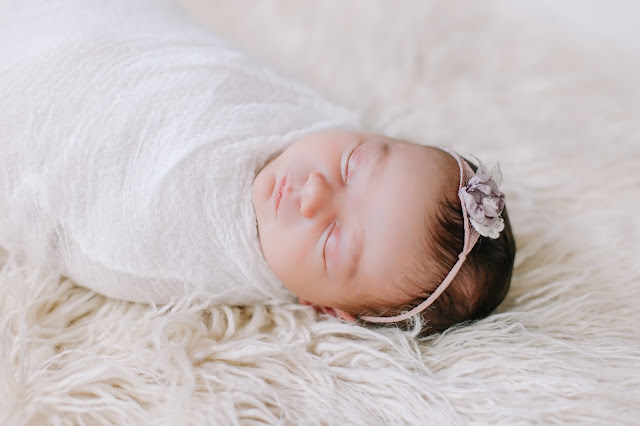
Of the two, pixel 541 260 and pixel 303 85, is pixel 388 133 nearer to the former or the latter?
pixel 303 85

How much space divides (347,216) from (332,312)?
209mm

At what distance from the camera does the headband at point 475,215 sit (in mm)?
925

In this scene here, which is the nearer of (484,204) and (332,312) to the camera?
(484,204)

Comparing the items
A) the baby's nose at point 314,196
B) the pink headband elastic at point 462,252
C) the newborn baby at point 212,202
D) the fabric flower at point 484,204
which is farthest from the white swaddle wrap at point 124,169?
the fabric flower at point 484,204

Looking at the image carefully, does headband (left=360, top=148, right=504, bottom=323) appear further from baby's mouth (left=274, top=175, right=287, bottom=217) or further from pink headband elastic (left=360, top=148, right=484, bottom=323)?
baby's mouth (left=274, top=175, right=287, bottom=217)

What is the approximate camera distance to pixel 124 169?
1.01 m

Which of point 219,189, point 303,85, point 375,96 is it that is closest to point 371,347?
point 219,189

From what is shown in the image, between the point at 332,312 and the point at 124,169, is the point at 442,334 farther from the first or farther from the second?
the point at 124,169

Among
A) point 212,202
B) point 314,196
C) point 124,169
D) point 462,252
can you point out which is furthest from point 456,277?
point 124,169

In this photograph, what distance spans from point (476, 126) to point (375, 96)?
10.8 inches

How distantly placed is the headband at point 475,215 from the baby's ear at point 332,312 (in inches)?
3.9

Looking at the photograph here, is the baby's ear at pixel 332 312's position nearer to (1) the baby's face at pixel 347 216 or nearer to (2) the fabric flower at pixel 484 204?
(1) the baby's face at pixel 347 216

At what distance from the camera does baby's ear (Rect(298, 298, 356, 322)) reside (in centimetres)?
104

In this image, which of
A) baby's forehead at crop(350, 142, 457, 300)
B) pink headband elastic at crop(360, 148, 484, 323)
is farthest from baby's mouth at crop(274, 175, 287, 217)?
pink headband elastic at crop(360, 148, 484, 323)
